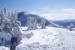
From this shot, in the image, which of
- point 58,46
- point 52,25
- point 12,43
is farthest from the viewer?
point 52,25

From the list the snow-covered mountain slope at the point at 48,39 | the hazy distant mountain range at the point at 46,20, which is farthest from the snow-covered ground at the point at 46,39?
the hazy distant mountain range at the point at 46,20

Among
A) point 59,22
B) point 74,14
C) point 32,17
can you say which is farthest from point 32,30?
point 74,14

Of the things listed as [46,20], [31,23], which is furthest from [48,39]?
[46,20]

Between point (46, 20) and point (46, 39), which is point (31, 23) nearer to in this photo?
point (46, 20)

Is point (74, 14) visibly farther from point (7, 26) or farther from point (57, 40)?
point (7, 26)

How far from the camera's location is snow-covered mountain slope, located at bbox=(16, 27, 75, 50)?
6.82 ft

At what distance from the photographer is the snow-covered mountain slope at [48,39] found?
2078mm

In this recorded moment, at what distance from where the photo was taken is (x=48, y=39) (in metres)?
2.21

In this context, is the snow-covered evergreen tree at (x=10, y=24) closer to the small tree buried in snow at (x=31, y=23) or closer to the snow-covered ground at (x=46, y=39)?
the snow-covered ground at (x=46, y=39)

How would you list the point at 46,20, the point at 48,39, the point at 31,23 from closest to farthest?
the point at 48,39, the point at 31,23, the point at 46,20

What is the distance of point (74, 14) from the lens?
8.61ft

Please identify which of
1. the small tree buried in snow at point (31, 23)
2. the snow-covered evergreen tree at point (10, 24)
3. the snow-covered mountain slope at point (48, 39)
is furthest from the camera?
the small tree buried in snow at point (31, 23)

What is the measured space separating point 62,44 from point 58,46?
0.06m

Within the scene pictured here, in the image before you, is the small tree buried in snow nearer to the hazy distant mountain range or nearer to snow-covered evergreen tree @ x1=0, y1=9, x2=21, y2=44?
the hazy distant mountain range
